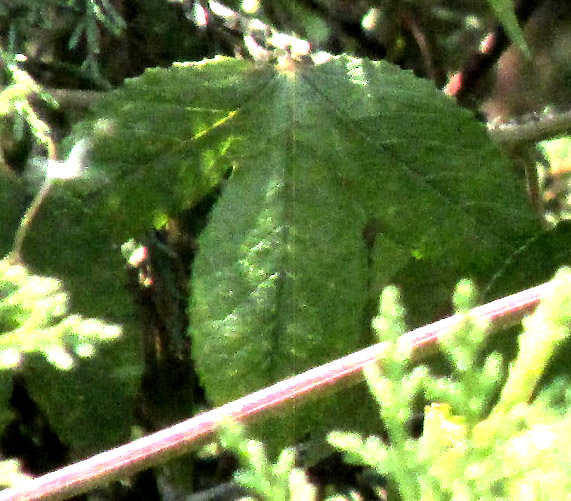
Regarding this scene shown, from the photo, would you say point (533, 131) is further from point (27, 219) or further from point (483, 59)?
point (27, 219)

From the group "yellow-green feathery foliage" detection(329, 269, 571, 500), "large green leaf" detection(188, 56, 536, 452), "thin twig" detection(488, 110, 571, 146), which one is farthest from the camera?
"thin twig" detection(488, 110, 571, 146)

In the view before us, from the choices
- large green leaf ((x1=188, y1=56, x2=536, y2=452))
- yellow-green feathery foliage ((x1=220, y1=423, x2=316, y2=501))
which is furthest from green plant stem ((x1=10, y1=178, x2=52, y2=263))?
yellow-green feathery foliage ((x1=220, y1=423, x2=316, y2=501))

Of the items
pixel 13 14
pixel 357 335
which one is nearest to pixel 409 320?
pixel 357 335

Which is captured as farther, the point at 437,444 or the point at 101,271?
the point at 101,271

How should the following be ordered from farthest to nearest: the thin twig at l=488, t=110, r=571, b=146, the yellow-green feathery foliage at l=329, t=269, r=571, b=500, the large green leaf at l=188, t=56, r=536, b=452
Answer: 1. the thin twig at l=488, t=110, r=571, b=146
2. the large green leaf at l=188, t=56, r=536, b=452
3. the yellow-green feathery foliage at l=329, t=269, r=571, b=500

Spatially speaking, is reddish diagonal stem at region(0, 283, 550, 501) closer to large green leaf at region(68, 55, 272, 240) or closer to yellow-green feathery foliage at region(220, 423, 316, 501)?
yellow-green feathery foliage at region(220, 423, 316, 501)

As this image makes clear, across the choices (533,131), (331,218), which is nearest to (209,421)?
(331,218)

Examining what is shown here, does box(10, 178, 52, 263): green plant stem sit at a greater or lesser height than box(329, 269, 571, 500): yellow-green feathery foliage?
greater

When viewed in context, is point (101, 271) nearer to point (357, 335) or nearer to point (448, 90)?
point (357, 335)
